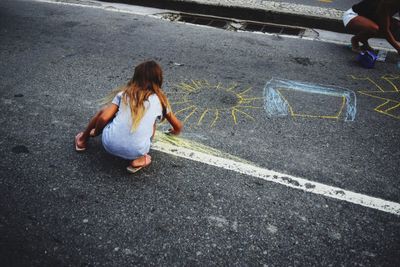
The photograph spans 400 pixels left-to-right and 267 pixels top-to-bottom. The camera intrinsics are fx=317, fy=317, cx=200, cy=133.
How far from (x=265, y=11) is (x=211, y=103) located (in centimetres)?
375

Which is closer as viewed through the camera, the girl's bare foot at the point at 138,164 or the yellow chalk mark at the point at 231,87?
the girl's bare foot at the point at 138,164

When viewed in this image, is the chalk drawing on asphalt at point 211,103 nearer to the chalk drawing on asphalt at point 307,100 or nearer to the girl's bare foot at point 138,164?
the chalk drawing on asphalt at point 307,100

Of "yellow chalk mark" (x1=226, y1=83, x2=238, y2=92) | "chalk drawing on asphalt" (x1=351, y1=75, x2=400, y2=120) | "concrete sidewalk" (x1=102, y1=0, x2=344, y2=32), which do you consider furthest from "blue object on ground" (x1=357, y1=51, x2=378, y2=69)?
"yellow chalk mark" (x1=226, y1=83, x2=238, y2=92)

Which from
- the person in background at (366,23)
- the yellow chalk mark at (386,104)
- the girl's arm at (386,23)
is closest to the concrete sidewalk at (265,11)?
the person in background at (366,23)

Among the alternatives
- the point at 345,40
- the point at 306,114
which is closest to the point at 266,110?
the point at 306,114

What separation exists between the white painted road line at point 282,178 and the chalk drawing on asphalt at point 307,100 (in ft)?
3.36

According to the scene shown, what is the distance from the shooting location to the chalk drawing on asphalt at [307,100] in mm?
3688

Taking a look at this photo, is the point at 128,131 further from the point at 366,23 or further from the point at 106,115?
the point at 366,23

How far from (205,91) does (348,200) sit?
2140 mm

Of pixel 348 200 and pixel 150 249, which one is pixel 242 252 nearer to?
pixel 150 249

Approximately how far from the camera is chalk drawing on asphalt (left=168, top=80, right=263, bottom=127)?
3516 millimetres

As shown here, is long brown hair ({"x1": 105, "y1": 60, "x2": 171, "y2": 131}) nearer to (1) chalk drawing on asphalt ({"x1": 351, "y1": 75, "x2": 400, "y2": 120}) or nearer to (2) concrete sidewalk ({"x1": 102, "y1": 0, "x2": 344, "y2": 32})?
(1) chalk drawing on asphalt ({"x1": 351, "y1": 75, "x2": 400, "y2": 120})

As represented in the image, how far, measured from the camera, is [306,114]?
144 inches

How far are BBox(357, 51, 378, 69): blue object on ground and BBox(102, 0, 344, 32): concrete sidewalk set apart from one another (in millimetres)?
1695
